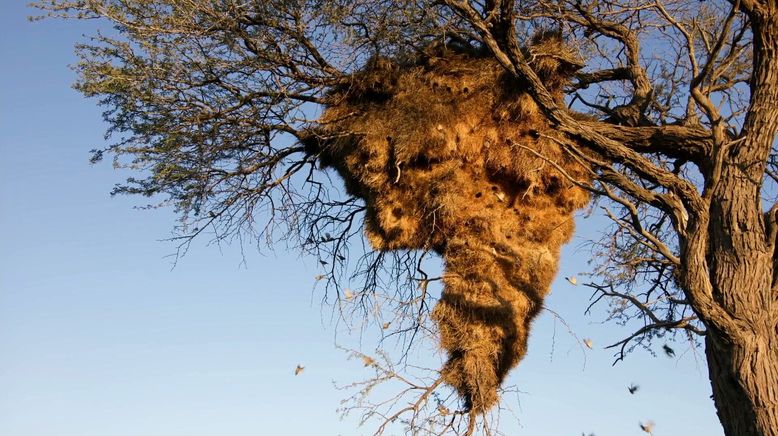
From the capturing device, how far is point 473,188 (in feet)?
24.1

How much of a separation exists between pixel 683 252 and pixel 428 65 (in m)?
3.14

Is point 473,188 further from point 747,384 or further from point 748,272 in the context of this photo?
point 747,384

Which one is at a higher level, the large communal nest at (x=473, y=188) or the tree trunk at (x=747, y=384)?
the large communal nest at (x=473, y=188)

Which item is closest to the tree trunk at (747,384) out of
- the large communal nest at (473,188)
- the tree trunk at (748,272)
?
the tree trunk at (748,272)

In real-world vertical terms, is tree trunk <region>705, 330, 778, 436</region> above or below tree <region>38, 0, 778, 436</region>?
below

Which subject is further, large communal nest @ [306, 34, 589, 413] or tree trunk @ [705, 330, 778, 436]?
large communal nest @ [306, 34, 589, 413]

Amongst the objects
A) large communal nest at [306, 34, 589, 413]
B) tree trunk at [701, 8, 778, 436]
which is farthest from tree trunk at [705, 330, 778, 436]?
large communal nest at [306, 34, 589, 413]

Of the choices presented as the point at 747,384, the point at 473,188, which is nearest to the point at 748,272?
the point at 747,384

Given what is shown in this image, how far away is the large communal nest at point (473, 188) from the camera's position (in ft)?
23.4

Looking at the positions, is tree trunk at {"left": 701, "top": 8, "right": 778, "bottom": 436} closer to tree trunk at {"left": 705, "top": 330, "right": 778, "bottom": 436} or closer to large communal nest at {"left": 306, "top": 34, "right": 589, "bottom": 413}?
tree trunk at {"left": 705, "top": 330, "right": 778, "bottom": 436}

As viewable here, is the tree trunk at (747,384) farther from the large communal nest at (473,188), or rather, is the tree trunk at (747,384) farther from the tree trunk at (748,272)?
the large communal nest at (473,188)

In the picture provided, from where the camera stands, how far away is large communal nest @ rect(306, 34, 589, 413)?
23.4 ft

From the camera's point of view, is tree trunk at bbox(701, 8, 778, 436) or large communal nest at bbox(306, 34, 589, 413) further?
large communal nest at bbox(306, 34, 589, 413)

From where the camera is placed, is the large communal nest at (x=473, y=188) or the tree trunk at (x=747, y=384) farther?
the large communal nest at (x=473, y=188)
